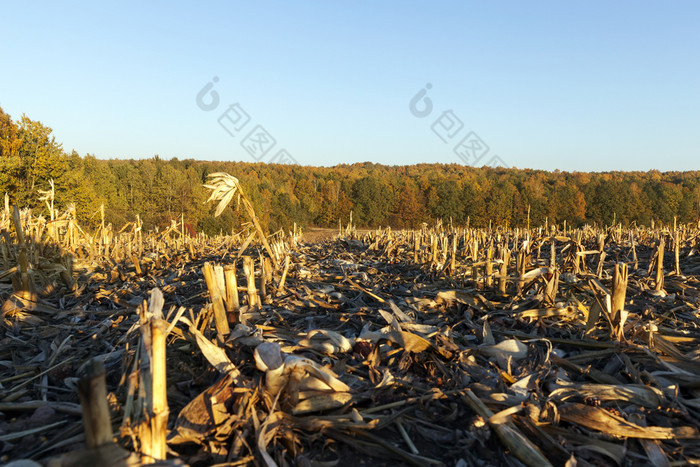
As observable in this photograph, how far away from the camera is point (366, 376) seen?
2.57 metres

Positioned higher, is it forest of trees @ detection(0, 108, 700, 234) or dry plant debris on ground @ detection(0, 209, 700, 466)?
forest of trees @ detection(0, 108, 700, 234)

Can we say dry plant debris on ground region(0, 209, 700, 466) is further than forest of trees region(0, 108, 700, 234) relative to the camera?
No

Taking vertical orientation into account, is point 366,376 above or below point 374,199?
below

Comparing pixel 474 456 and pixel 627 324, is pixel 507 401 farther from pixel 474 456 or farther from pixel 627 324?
pixel 627 324

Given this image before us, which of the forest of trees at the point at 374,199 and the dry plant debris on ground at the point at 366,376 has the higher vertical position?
the forest of trees at the point at 374,199

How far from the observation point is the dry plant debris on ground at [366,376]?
190 centimetres

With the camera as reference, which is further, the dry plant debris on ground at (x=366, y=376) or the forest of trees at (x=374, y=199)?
the forest of trees at (x=374, y=199)

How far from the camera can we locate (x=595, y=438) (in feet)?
6.59

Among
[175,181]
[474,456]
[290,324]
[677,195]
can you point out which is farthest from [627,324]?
A: [677,195]

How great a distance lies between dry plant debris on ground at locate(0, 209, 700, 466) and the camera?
1.90 meters

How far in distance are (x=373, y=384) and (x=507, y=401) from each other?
75 centimetres

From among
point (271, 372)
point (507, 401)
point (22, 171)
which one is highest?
point (22, 171)

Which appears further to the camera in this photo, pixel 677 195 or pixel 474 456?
pixel 677 195

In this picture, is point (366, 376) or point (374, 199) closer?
point (366, 376)
